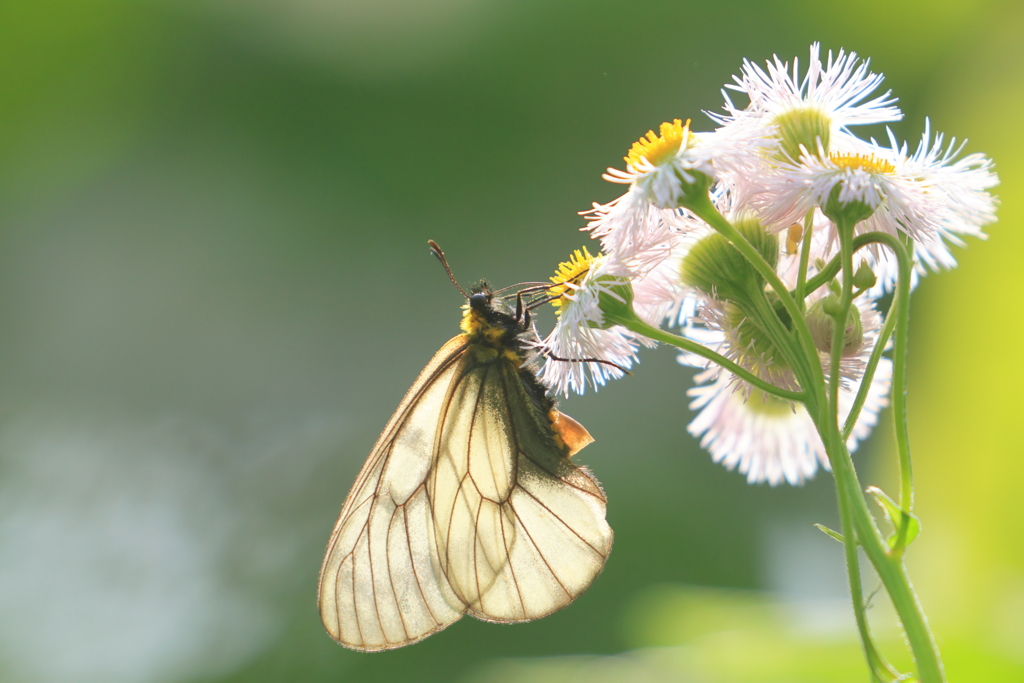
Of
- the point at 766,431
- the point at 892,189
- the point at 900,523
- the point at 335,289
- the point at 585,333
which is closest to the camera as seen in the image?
the point at 900,523

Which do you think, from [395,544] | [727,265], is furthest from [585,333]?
[395,544]

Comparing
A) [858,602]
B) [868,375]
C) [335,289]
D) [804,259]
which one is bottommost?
[858,602]

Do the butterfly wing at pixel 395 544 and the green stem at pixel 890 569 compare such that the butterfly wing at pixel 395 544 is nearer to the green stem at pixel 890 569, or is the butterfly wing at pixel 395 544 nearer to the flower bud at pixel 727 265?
the flower bud at pixel 727 265

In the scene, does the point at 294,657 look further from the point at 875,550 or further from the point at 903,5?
the point at 903,5

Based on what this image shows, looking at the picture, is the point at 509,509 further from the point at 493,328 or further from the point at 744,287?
the point at 744,287

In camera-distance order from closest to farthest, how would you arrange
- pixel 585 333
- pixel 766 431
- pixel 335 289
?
pixel 585 333
pixel 766 431
pixel 335 289

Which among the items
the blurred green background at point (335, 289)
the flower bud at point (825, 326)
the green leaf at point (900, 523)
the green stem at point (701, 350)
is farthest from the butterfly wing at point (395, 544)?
the blurred green background at point (335, 289)

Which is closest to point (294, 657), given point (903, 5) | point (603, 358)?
point (603, 358)
